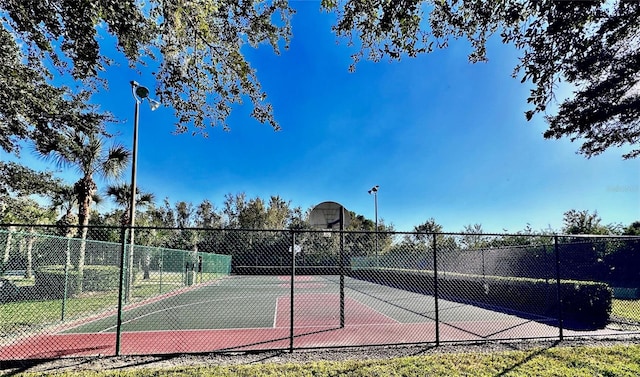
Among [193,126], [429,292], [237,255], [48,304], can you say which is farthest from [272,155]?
[193,126]

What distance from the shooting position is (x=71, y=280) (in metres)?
11.6

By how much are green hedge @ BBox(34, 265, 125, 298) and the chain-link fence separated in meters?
0.04

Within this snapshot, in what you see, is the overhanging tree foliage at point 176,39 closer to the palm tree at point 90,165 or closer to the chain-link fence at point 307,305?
the chain-link fence at point 307,305

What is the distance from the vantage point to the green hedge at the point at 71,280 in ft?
38.6

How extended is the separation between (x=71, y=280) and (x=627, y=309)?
55.7 feet

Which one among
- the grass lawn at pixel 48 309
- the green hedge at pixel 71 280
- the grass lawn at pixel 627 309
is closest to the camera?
the grass lawn at pixel 48 309

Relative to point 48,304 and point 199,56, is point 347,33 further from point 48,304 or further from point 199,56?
point 48,304

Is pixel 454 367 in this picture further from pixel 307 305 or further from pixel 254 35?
pixel 307 305

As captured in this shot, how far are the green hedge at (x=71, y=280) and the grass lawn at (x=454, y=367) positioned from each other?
790cm

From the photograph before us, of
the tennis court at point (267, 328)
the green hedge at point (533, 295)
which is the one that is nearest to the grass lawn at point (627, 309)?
the green hedge at point (533, 295)

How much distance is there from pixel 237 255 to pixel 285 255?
20.6 ft

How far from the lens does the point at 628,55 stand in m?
5.80

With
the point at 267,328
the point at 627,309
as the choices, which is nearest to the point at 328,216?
the point at 267,328

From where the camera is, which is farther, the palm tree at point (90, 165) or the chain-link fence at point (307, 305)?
the palm tree at point (90, 165)
